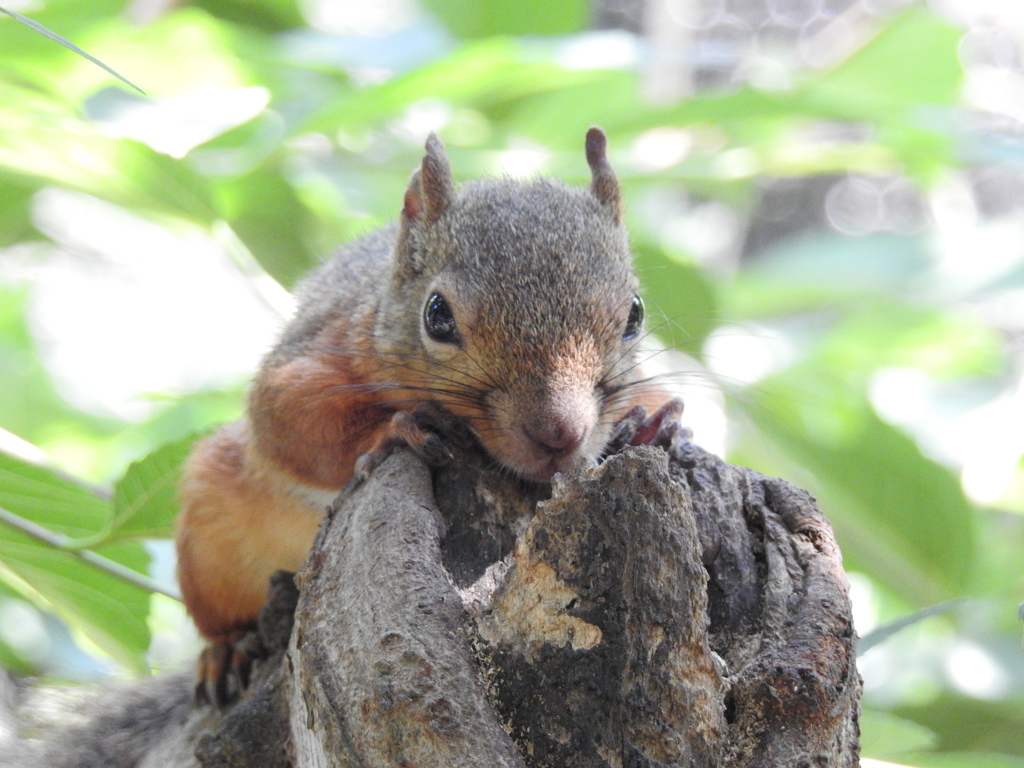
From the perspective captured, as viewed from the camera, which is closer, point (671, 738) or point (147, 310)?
point (671, 738)

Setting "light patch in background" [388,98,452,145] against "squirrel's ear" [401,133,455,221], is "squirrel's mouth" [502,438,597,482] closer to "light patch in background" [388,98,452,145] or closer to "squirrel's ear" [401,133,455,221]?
"squirrel's ear" [401,133,455,221]

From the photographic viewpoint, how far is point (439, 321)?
5.14ft

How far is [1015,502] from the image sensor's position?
2.55 metres

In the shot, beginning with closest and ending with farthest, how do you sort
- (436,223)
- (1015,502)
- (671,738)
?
(671,738) → (436,223) → (1015,502)

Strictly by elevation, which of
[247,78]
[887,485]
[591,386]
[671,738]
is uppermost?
[247,78]

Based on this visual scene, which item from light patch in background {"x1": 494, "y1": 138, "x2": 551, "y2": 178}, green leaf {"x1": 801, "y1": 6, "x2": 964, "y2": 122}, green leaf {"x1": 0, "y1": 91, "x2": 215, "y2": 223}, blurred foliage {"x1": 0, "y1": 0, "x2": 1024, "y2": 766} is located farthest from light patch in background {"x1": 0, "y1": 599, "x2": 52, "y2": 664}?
green leaf {"x1": 801, "y1": 6, "x2": 964, "y2": 122}

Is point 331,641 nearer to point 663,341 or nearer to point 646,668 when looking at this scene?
point 646,668

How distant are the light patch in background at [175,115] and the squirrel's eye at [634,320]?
35.7 inches

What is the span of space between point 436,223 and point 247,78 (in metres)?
0.80

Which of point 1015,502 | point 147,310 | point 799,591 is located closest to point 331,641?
point 799,591

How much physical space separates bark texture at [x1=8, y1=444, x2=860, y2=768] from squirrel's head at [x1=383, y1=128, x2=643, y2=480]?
0.91 ft

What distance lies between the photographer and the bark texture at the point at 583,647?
0.91 m

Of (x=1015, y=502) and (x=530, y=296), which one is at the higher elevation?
(x=1015, y=502)

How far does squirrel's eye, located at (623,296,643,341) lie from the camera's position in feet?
5.35
